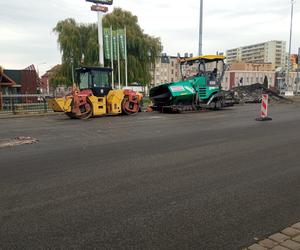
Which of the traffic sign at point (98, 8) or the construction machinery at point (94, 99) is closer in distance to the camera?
the construction machinery at point (94, 99)

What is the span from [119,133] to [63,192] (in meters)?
6.00

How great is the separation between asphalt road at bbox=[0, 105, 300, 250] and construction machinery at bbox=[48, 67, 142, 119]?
815 centimetres

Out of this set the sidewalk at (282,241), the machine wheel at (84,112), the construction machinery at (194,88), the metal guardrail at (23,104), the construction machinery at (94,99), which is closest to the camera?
the sidewalk at (282,241)

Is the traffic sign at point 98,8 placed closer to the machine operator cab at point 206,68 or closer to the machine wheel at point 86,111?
the machine operator cab at point 206,68

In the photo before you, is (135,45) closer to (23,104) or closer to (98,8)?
(98,8)

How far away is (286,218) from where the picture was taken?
3750 mm

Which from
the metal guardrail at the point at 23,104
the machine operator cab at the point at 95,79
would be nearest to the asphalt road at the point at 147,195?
the machine operator cab at the point at 95,79

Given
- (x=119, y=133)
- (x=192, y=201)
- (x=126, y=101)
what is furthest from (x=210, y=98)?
(x=192, y=201)

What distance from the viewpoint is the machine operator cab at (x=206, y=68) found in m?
19.3

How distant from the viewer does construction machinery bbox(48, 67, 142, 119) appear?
1639cm

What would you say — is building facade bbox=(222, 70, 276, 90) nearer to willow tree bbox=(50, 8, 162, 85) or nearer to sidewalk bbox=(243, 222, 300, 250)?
willow tree bbox=(50, 8, 162, 85)

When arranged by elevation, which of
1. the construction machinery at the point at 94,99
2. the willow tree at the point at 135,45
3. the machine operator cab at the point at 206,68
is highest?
the willow tree at the point at 135,45

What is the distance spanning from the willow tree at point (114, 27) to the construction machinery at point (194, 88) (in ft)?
56.7

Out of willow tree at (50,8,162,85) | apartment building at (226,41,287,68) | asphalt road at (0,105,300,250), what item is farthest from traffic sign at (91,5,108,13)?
apartment building at (226,41,287,68)
